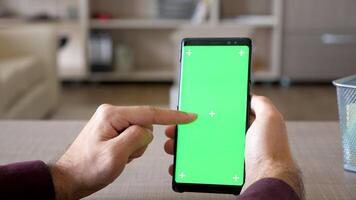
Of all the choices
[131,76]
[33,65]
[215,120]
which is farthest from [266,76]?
[215,120]

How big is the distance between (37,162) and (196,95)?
0.66ft

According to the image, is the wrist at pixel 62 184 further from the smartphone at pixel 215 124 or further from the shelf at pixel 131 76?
the shelf at pixel 131 76

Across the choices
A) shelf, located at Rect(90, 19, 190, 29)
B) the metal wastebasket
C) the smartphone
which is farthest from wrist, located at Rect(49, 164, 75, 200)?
shelf, located at Rect(90, 19, 190, 29)

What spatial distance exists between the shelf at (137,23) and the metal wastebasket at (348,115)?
314 cm

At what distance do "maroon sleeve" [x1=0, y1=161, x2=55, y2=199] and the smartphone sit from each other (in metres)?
0.14

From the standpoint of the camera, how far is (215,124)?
620mm

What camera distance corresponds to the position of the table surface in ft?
2.08

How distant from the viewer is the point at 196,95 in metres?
0.62

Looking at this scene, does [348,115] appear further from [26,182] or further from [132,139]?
[26,182]

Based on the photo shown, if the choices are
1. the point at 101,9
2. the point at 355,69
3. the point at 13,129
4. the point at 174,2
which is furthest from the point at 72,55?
the point at 13,129

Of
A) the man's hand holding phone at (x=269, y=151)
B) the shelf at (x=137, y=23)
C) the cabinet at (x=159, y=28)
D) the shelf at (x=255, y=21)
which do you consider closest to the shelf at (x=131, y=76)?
the cabinet at (x=159, y=28)

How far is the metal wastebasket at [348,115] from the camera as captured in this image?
66cm

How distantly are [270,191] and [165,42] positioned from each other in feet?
11.8

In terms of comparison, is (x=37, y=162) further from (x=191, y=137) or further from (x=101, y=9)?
(x=101, y=9)
